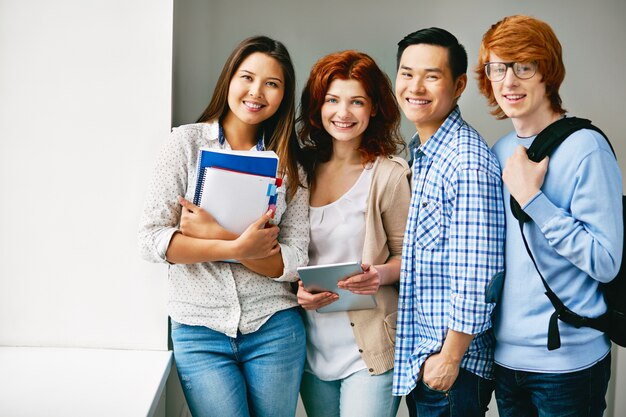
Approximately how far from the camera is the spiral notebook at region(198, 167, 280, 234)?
1.71 metres

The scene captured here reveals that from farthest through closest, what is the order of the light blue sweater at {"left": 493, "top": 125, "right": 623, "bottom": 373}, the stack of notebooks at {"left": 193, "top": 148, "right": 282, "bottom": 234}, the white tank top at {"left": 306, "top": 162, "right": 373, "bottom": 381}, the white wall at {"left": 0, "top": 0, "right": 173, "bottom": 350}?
the white wall at {"left": 0, "top": 0, "right": 173, "bottom": 350} < the white tank top at {"left": 306, "top": 162, "right": 373, "bottom": 381} < the stack of notebooks at {"left": 193, "top": 148, "right": 282, "bottom": 234} < the light blue sweater at {"left": 493, "top": 125, "right": 623, "bottom": 373}

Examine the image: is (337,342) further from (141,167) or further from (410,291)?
(141,167)

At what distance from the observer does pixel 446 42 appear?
1824 mm

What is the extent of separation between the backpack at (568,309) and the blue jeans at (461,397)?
28 cm

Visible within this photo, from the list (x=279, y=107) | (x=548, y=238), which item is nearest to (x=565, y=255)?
(x=548, y=238)

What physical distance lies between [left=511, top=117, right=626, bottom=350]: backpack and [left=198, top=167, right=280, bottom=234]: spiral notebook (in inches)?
27.1

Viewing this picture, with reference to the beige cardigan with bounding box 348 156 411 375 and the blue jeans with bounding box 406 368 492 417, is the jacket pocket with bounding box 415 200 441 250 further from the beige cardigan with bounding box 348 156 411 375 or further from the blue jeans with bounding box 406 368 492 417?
the blue jeans with bounding box 406 368 492 417

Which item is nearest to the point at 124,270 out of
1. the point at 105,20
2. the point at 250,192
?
the point at 250,192

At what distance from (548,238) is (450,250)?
25cm

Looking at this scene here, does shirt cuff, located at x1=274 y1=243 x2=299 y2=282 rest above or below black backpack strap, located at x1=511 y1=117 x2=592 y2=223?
below

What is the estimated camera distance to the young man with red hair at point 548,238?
1.50m

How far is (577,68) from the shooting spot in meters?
2.54

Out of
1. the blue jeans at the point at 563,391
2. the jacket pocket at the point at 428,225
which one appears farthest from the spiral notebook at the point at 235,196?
the blue jeans at the point at 563,391

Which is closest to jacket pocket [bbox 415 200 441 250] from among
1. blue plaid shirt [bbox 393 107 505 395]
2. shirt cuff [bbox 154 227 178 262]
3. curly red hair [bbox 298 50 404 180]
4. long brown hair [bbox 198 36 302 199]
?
blue plaid shirt [bbox 393 107 505 395]
